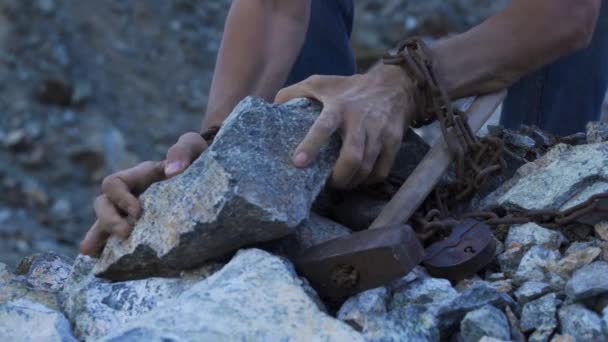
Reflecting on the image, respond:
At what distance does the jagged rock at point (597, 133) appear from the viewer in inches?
77.8

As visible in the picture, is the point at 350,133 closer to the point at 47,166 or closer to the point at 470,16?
the point at 47,166

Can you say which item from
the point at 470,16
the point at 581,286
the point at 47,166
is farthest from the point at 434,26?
the point at 581,286

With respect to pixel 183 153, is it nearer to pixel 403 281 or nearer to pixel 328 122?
pixel 328 122

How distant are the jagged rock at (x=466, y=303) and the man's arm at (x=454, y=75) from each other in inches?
13.8

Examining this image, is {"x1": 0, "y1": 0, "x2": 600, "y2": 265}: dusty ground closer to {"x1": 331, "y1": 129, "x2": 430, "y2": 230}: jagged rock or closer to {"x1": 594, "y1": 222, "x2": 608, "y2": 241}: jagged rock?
{"x1": 331, "y1": 129, "x2": 430, "y2": 230}: jagged rock

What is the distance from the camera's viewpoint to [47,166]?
586 cm

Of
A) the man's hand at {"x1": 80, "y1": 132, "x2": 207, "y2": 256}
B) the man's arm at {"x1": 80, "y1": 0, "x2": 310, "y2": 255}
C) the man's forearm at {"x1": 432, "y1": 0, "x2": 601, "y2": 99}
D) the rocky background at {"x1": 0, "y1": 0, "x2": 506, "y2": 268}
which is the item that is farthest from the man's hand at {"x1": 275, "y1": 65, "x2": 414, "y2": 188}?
the rocky background at {"x1": 0, "y1": 0, "x2": 506, "y2": 268}

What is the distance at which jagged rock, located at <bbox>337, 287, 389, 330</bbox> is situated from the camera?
143 centimetres

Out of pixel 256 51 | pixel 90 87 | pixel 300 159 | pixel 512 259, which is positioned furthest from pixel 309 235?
pixel 90 87

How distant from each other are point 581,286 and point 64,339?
Result: 807 millimetres

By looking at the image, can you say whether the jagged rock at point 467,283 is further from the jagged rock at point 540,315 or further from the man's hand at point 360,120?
the man's hand at point 360,120

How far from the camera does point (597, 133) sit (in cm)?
199

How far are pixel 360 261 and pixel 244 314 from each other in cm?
24

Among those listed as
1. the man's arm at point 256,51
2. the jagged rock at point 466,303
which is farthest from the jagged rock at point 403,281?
the man's arm at point 256,51
